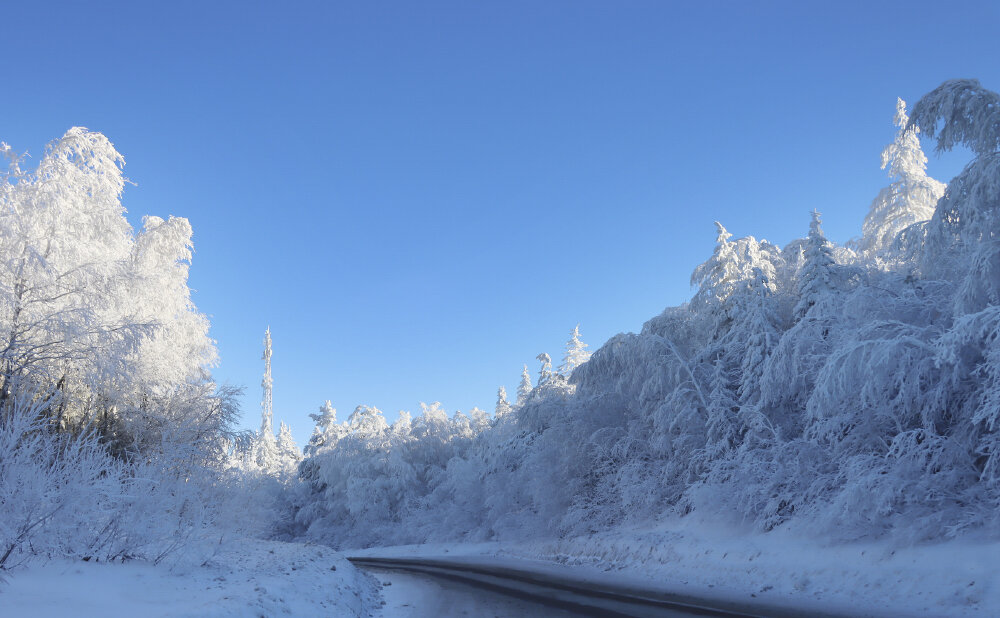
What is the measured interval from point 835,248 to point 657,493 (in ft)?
49.4

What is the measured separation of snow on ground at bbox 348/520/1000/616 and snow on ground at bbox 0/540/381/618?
7519 millimetres

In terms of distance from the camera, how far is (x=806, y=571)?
11.9 m

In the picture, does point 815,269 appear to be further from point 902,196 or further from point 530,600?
point 902,196

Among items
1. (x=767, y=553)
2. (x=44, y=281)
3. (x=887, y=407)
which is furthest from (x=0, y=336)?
(x=887, y=407)

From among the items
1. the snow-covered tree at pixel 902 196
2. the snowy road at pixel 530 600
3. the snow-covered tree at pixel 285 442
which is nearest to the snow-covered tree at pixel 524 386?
the snow-covered tree at pixel 902 196

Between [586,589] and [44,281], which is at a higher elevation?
[44,281]

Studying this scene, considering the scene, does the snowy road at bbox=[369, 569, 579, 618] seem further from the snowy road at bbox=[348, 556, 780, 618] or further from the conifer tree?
the conifer tree

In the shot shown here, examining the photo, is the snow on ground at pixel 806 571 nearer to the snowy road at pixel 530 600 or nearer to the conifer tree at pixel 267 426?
the snowy road at pixel 530 600

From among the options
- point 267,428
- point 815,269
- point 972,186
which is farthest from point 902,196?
point 267,428

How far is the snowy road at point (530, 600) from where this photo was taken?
369 inches

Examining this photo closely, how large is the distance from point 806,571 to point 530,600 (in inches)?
240

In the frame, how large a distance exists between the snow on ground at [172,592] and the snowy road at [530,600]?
1564 mm

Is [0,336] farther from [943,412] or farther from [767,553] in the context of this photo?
[943,412]

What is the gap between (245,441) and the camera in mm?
19797
